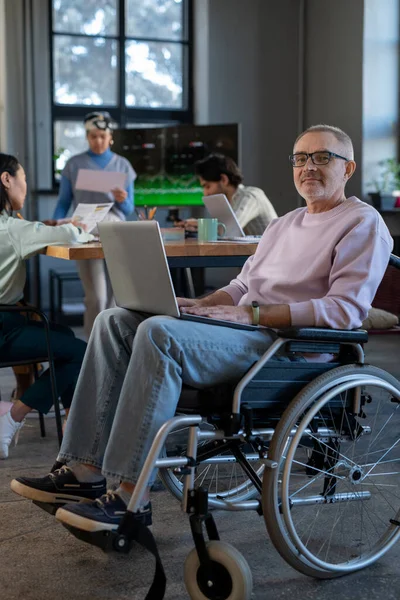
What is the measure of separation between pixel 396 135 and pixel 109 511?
209 inches

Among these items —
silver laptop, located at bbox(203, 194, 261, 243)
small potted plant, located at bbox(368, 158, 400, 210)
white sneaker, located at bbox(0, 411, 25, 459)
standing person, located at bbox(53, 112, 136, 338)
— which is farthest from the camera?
small potted plant, located at bbox(368, 158, 400, 210)

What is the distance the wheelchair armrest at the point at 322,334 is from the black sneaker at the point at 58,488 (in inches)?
23.1

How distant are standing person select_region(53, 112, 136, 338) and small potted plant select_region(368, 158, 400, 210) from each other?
2148 millimetres

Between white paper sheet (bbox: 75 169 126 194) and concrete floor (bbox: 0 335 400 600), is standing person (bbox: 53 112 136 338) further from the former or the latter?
concrete floor (bbox: 0 335 400 600)

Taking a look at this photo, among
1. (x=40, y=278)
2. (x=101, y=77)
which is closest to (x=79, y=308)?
(x=40, y=278)

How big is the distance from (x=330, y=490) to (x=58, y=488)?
2.14ft

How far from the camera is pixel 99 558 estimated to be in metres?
1.93

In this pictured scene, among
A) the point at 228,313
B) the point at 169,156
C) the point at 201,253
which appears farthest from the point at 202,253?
the point at 169,156

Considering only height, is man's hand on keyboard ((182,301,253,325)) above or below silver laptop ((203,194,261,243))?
below

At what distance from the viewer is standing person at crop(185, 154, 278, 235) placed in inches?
157

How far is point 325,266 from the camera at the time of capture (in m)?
1.96

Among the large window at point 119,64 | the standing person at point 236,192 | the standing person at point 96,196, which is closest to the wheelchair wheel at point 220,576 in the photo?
the standing person at point 236,192

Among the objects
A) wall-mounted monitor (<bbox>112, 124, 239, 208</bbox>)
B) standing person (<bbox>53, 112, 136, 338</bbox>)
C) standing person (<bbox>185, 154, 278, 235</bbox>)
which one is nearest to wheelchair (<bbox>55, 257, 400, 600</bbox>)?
standing person (<bbox>185, 154, 278, 235</bbox>)

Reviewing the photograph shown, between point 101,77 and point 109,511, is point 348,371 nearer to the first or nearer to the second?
point 109,511
